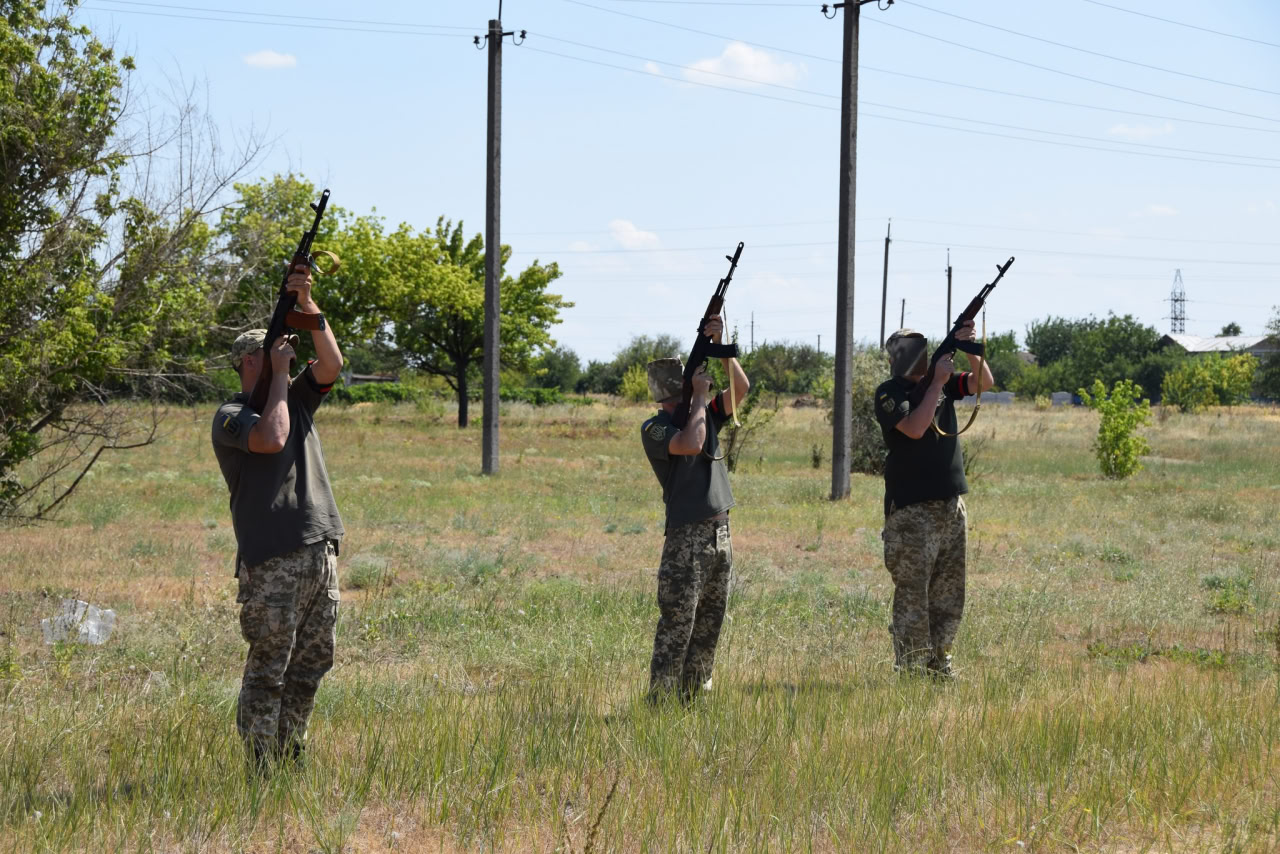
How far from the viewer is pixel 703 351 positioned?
630 centimetres

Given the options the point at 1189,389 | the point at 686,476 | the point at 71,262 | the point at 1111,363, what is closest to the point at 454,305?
the point at 71,262

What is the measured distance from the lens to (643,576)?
1121 cm

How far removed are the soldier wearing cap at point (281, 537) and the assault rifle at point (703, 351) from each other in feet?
6.53

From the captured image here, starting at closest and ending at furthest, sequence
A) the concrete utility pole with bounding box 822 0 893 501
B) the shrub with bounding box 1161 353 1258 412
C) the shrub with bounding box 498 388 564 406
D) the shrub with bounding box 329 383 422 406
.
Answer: the concrete utility pole with bounding box 822 0 893 501
the shrub with bounding box 329 383 422 406
the shrub with bounding box 498 388 564 406
the shrub with bounding box 1161 353 1258 412

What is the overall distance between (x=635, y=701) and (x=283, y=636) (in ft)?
6.24

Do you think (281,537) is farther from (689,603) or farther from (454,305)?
(454,305)

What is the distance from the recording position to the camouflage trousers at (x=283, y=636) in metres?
4.61

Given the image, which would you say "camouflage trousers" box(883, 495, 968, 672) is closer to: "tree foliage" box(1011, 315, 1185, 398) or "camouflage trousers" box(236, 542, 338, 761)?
"camouflage trousers" box(236, 542, 338, 761)

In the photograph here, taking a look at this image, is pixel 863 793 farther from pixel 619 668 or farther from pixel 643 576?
pixel 643 576

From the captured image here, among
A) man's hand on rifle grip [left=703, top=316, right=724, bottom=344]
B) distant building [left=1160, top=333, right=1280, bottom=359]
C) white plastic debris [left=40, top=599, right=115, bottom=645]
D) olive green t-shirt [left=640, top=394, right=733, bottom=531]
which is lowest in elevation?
white plastic debris [left=40, top=599, right=115, bottom=645]

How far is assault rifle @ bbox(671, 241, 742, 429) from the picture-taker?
6137 mm

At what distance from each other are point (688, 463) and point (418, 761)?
7.11 ft

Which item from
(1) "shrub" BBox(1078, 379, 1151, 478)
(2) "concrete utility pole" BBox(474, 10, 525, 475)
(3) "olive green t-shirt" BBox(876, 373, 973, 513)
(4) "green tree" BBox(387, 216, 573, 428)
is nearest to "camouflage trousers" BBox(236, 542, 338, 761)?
(3) "olive green t-shirt" BBox(876, 373, 973, 513)

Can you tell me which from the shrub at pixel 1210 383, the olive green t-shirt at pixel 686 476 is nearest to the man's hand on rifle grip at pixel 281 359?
the olive green t-shirt at pixel 686 476
